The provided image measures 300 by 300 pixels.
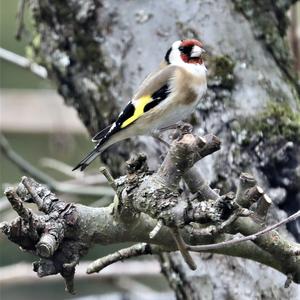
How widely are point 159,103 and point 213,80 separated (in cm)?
24

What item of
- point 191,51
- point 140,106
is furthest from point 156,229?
point 191,51

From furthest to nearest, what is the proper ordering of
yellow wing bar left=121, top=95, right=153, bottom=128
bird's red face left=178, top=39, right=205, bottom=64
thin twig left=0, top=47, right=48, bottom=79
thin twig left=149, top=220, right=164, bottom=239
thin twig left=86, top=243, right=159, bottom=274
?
1. thin twig left=0, top=47, right=48, bottom=79
2. bird's red face left=178, top=39, right=205, bottom=64
3. yellow wing bar left=121, top=95, right=153, bottom=128
4. thin twig left=86, top=243, right=159, bottom=274
5. thin twig left=149, top=220, right=164, bottom=239

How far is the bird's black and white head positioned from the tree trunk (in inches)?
3.4

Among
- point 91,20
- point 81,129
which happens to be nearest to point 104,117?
point 91,20

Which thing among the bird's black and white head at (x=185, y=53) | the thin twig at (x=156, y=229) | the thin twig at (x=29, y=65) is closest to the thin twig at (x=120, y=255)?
the thin twig at (x=156, y=229)

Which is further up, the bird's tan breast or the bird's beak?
the bird's beak

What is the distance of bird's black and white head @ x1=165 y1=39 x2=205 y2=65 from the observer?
8.30 ft

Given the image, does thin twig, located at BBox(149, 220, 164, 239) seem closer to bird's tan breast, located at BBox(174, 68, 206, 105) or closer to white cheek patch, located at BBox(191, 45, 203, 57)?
bird's tan breast, located at BBox(174, 68, 206, 105)

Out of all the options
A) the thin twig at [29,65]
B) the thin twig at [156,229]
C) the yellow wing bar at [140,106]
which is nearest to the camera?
the thin twig at [156,229]

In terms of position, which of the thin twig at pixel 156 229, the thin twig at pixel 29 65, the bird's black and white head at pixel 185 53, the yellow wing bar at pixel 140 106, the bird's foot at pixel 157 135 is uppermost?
the bird's black and white head at pixel 185 53

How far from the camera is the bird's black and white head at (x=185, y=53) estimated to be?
253 centimetres

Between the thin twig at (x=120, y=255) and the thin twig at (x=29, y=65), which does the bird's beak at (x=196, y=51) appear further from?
the thin twig at (x=29, y=65)

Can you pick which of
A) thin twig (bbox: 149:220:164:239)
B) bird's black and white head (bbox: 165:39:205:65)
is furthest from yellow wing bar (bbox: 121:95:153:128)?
thin twig (bbox: 149:220:164:239)

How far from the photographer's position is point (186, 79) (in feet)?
8.03
